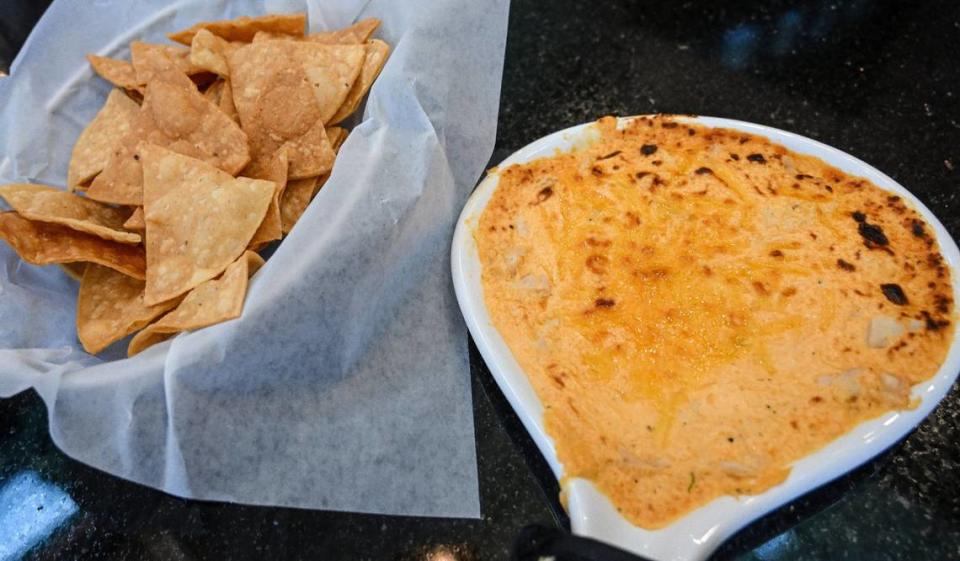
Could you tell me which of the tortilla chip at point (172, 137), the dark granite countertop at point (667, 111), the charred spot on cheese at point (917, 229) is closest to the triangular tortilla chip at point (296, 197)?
the tortilla chip at point (172, 137)

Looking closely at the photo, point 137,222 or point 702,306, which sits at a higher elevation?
point 137,222

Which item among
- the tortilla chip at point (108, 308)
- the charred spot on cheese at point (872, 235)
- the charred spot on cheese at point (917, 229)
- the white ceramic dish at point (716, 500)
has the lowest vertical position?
the white ceramic dish at point (716, 500)

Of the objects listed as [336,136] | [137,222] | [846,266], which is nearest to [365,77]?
[336,136]

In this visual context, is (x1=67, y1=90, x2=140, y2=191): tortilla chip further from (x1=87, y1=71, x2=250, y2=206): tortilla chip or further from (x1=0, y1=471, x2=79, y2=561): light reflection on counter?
(x1=0, y1=471, x2=79, y2=561): light reflection on counter

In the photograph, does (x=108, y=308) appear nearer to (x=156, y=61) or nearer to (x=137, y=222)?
(x=137, y=222)

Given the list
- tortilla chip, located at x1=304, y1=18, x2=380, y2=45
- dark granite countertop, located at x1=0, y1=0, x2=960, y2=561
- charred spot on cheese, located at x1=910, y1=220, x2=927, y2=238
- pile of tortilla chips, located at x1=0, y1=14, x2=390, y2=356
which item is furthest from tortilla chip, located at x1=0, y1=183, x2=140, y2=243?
charred spot on cheese, located at x1=910, y1=220, x2=927, y2=238

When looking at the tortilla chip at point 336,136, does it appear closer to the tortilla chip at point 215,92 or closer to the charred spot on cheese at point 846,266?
the tortilla chip at point 215,92

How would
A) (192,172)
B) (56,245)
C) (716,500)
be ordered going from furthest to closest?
(192,172) < (56,245) < (716,500)
